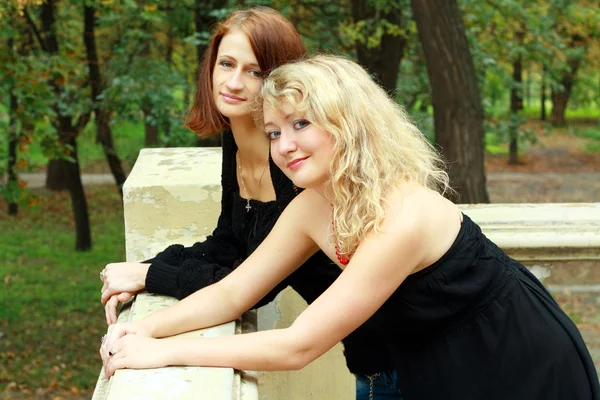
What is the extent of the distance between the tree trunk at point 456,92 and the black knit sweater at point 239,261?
4713 millimetres

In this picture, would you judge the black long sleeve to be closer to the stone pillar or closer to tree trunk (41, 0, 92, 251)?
the stone pillar

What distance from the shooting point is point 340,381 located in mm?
3062

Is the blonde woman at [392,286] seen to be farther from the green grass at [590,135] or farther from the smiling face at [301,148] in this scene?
the green grass at [590,135]

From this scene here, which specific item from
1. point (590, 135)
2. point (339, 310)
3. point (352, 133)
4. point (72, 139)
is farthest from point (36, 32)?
point (590, 135)

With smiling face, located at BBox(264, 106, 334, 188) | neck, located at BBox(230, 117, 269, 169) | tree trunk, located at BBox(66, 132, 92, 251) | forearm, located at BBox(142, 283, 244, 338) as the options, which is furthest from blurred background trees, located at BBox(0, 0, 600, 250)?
smiling face, located at BBox(264, 106, 334, 188)

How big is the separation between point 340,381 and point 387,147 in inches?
50.5

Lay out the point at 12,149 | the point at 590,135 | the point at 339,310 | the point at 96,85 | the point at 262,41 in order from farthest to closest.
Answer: the point at 590,135
the point at 96,85
the point at 12,149
the point at 262,41
the point at 339,310

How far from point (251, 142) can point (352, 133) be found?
79cm

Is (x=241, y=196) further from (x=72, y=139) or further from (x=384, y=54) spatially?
(x=72, y=139)

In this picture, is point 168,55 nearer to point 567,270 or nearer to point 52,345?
point 52,345

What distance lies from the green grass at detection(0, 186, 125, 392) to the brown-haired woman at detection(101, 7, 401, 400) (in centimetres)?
711

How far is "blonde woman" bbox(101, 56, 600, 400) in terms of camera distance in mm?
1983

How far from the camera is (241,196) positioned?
273cm

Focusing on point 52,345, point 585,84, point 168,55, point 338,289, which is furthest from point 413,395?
point 585,84
